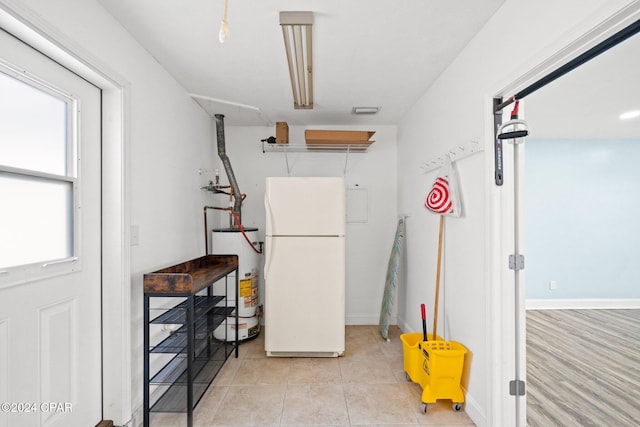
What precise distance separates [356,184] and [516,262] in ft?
7.52

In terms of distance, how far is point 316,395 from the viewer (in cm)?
230

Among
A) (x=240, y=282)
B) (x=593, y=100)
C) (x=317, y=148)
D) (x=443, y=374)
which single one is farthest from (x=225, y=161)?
(x=593, y=100)

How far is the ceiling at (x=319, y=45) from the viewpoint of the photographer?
1694 millimetres

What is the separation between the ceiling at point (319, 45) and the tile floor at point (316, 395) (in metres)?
2.44

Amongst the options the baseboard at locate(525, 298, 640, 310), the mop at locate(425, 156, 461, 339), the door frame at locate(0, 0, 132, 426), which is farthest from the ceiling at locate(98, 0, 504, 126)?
the baseboard at locate(525, 298, 640, 310)

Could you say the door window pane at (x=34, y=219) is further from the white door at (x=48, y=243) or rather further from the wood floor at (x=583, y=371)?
the wood floor at (x=583, y=371)

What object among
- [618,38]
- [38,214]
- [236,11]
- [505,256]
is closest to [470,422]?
[505,256]

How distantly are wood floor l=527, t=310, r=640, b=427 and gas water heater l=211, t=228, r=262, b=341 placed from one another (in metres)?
2.42

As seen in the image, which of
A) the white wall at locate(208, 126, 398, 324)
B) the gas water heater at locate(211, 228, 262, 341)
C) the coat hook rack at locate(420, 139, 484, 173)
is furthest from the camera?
the white wall at locate(208, 126, 398, 324)

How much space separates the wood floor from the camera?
6.50ft

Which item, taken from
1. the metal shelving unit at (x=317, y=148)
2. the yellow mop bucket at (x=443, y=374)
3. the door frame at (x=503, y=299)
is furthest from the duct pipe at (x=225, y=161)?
the door frame at (x=503, y=299)

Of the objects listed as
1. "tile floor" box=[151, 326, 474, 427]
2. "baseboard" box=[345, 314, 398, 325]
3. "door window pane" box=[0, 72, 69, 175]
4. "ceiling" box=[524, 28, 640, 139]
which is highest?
"ceiling" box=[524, 28, 640, 139]

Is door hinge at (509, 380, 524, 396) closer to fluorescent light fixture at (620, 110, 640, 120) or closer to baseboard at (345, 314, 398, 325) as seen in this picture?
baseboard at (345, 314, 398, 325)

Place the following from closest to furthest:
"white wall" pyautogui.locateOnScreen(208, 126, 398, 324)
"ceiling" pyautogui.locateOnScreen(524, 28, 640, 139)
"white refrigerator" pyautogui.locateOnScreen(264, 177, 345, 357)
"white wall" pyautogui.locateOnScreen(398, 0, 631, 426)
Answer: "white wall" pyautogui.locateOnScreen(398, 0, 631, 426)
"ceiling" pyautogui.locateOnScreen(524, 28, 640, 139)
"white refrigerator" pyautogui.locateOnScreen(264, 177, 345, 357)
"white wall" pyautogui.locateOnScreen(208, 126, 398, 324)
